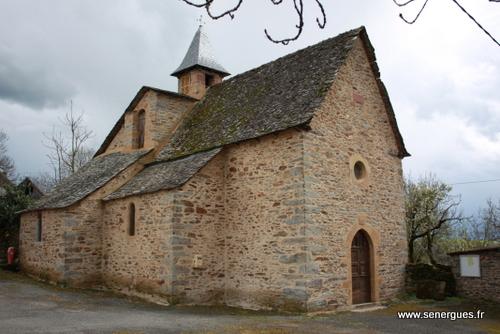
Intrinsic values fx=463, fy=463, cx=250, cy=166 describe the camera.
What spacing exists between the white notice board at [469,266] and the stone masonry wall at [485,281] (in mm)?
102

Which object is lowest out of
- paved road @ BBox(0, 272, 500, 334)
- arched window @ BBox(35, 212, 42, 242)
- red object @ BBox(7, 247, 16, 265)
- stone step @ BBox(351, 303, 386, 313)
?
stone step @ BBox(351, 303, 386, 313)

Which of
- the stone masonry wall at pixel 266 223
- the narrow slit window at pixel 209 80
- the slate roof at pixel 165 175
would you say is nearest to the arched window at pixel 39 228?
the slate roof at pixel 165 175

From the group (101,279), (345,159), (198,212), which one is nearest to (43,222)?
(101,279)

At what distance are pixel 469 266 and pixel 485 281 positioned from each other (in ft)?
2.10

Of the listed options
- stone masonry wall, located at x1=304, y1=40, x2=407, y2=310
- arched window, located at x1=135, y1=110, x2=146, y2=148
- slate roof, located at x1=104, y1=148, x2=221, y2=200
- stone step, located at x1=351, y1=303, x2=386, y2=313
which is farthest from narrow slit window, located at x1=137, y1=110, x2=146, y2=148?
stone step, located at x1=351, y1=303, x2=386, y2=313

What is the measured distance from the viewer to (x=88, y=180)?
18.8 meters

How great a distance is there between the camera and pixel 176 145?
17375mm

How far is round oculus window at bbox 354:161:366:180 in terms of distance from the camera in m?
14.4

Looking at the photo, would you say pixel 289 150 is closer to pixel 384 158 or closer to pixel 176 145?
pixel 384 158

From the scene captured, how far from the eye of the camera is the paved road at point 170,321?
9445 mm

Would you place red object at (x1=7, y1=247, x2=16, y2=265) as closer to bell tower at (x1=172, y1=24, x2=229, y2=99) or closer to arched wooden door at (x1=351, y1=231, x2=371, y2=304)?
bell tower at (x1=172, y1=24, x2=229, y2=99)

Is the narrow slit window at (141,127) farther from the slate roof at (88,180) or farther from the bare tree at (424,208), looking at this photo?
the bare tree at (424,208)

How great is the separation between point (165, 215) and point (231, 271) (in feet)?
8.57

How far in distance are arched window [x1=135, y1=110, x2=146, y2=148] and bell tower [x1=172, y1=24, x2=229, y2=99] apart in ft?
9.27
